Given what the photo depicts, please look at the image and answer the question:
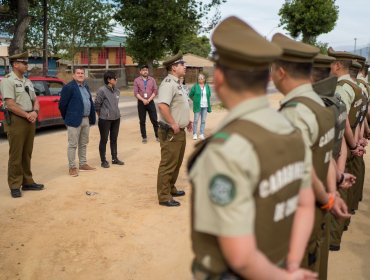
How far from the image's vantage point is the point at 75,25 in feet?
138

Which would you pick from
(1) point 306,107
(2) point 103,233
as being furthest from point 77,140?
(1) point 306,107

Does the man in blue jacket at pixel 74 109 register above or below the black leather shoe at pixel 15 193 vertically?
above

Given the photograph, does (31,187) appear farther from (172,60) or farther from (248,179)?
(248,179)

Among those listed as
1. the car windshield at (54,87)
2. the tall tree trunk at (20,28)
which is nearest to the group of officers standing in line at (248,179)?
the car windshield at (54,87)

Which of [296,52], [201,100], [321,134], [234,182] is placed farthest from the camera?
[201,100]

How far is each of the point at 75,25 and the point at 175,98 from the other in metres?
40.1

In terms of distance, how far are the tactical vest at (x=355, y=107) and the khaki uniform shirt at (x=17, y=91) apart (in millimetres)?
4358

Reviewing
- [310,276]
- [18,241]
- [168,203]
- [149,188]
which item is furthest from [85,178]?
[310,276]

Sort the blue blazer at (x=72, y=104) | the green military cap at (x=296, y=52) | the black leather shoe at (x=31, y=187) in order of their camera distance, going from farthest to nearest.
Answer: the blue blazer at (x=72, y=104)
the black leather shoe at (x=31, y=187)
the green military cap at (x=296, y=52)

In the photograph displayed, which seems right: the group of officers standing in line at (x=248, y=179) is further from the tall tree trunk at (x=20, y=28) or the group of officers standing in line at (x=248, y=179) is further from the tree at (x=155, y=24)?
the tree at (x=155, y=24)

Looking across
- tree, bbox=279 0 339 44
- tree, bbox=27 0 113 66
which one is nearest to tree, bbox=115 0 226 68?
tree, bbox=279 0 339 44

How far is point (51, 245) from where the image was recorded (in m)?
4.23

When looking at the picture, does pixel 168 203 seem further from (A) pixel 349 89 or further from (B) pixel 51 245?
(A) pixel 349 89

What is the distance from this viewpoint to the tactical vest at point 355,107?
14.1ft
